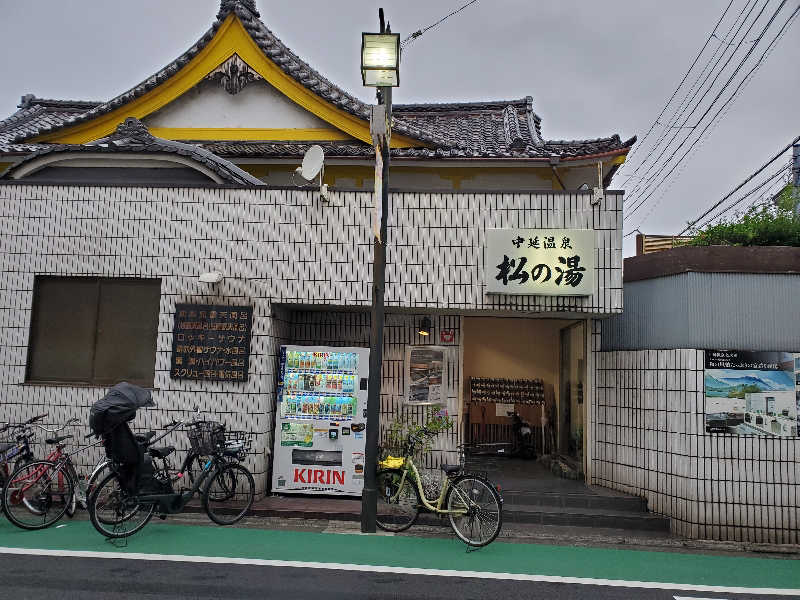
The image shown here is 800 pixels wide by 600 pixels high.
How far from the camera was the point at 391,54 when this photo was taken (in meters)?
7.34

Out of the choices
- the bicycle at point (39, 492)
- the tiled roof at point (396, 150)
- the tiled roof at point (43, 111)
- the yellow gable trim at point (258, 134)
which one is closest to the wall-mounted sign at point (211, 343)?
the bicycle at point (39, 492)

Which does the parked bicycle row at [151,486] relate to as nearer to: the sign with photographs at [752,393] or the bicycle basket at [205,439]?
the bicycle basket at [205,439]

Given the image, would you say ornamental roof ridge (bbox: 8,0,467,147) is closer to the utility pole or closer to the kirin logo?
the utility pole

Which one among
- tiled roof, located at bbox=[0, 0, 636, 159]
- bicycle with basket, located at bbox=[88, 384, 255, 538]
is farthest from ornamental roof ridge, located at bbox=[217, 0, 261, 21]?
bicycle with basket, located at bbox=[88, 384, 255, 538]

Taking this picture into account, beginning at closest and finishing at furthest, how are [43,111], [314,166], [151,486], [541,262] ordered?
[151,486], [541,262], [314,166], [43,111]

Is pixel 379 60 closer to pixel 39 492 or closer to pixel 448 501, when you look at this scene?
pixel 448 501

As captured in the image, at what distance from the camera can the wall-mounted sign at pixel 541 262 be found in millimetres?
8219

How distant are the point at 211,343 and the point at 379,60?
14.9 feet

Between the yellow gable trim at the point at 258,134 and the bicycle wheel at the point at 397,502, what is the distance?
282 inches

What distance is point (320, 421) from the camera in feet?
28.5

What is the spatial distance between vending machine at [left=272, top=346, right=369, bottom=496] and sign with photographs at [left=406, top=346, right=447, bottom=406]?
940mm

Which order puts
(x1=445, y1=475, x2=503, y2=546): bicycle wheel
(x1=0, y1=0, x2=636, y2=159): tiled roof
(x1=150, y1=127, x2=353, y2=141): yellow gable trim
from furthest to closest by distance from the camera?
1. (x1=150, y1=127, x2=353, y2=141): yellow gable trim
2. (x1=0, y1=0, x2=636, y2=159): tiled roof
3. (x1=445, y1=475, x2=503, y2=546): bicycle wheel

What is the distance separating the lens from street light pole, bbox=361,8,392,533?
7293 millimetres

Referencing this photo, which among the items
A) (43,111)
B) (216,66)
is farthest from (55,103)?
(216,66)
